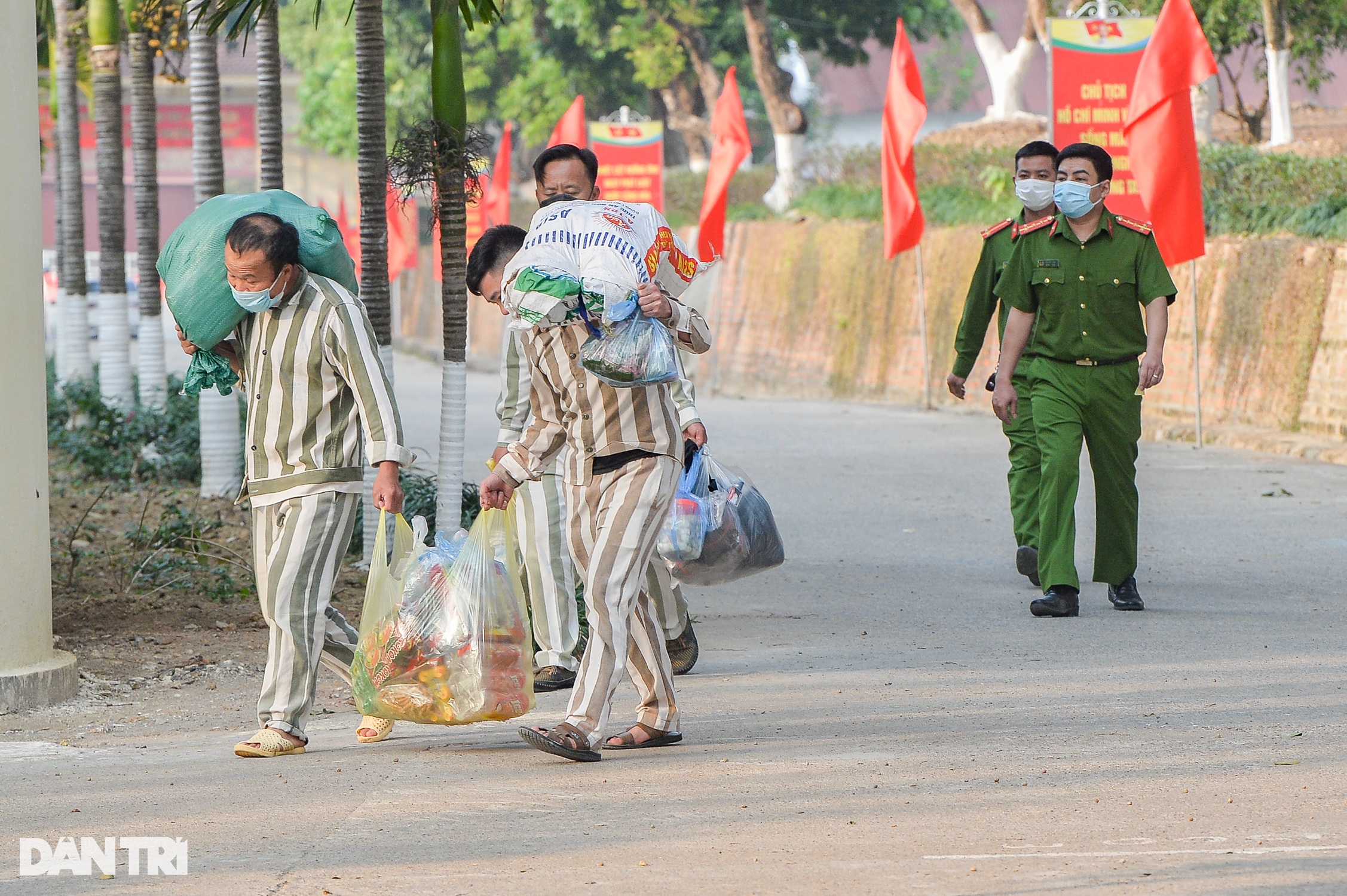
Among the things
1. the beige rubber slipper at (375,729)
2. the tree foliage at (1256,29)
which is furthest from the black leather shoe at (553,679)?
the tree foliage at (1256,29)

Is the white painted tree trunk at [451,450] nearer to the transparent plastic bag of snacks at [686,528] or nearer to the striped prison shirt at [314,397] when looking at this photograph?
the transparent plastic bag of snacks at [686,528]

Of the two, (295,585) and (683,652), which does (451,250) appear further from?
(295,585)

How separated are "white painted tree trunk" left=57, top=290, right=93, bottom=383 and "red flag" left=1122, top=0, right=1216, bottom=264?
29.8 feet

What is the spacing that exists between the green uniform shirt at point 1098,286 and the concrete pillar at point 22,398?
4.13 metres

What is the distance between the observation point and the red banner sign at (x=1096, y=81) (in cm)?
1583

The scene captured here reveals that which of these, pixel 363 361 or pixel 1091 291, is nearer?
pixel 363 361

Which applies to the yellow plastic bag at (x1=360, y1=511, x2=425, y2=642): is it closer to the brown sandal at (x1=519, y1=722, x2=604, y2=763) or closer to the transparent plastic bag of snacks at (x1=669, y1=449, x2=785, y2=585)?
the brown sandal at (x1=519, y1=722, x2=604, y2=763)

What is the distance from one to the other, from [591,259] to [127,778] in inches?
79.6

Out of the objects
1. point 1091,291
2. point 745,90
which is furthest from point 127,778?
point 745,90

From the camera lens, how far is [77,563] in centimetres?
884

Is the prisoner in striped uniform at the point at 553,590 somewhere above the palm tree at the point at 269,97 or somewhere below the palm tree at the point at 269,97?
below

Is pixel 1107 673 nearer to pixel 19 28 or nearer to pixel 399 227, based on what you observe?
pixel 19 28

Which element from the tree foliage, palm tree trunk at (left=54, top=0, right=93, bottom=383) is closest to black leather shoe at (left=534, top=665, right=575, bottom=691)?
palm tree trunk at (left=54, top=0, right=93, bottom=383)
